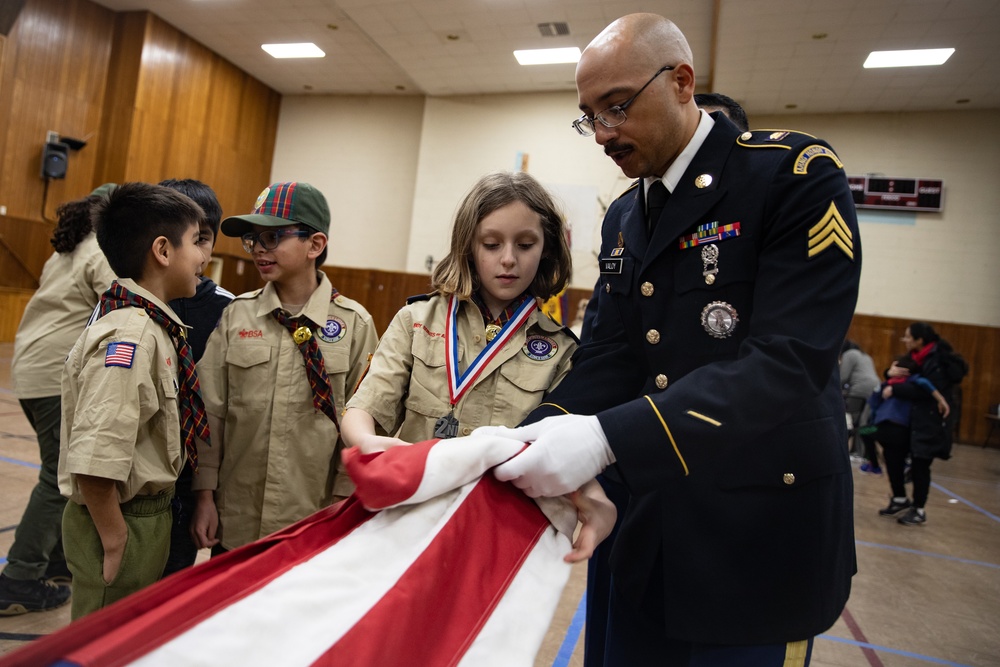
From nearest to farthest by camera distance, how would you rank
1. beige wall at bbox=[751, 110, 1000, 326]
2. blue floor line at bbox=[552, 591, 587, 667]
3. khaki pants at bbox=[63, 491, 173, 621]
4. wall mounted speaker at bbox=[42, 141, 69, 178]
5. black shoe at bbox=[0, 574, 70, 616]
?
1. khaki pants at bbox=[63, 491, 173, 621]
2. black shoe at bbox=[0, 574, 70, 616]
3. blue floor line at bbox=[552, 591, 587, 667]
4. wall mounted speaker at bbox=[42, 141, 69, 178]
5. beige wall at bbox=[751, 110, 1000, 326]

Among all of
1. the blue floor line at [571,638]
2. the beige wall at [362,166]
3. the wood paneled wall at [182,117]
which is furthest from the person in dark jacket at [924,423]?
the wood paneled wall at [182,117]

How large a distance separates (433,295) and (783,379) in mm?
958

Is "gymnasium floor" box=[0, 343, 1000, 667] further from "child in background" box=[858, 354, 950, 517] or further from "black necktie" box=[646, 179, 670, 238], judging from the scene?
"black necktie" box=[646, 179, 670, 238]

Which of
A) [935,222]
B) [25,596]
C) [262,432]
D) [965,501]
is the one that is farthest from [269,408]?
[935,222]

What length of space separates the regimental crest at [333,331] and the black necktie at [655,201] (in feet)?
3.53

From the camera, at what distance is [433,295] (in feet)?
5.58

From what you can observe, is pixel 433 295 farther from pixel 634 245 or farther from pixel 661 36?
pixel 661 36

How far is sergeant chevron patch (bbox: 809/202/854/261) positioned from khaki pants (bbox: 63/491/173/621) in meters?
1.64

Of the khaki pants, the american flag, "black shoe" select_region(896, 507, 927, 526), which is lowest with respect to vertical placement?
"black shoe" select_region(896, 507, 927, 526)

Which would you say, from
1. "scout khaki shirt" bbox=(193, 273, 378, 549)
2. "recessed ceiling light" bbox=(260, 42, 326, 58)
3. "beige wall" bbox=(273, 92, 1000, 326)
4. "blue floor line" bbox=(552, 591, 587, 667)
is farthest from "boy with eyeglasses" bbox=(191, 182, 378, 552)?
"recessed ceiling light" bbox=(260, 42, 326, 58)

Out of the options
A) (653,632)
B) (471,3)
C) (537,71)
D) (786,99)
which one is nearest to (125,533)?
(653,632)

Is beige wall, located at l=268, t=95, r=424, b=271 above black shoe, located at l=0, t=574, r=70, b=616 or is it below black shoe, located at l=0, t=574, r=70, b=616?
above

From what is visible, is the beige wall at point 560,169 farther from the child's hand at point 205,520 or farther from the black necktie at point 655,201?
the black necktie at point 655,201

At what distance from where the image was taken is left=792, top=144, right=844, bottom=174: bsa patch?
108 centimetres
